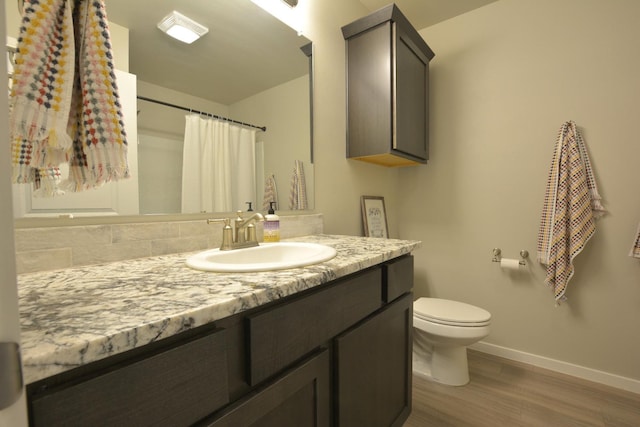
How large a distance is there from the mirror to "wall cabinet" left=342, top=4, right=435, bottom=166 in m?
0.36

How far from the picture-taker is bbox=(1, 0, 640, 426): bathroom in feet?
5.18

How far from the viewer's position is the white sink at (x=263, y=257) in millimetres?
723

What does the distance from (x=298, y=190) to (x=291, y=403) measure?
3.31 ft

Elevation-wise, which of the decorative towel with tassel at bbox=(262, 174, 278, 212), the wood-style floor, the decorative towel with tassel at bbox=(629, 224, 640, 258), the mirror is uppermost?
the mirror

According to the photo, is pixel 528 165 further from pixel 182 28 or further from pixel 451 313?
pixel 182 28

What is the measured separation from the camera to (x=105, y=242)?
0.84 metres

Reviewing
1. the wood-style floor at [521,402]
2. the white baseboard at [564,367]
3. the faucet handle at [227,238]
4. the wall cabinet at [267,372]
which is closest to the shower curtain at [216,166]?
the faucet handle at [227,238]

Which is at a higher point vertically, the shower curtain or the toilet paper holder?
the shower curtain

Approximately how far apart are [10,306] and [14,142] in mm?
488

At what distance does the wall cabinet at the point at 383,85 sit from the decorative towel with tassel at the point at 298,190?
431 millimetres

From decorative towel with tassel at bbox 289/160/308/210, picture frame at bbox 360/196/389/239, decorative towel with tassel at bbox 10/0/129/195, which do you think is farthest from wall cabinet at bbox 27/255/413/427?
picture frame at bbox 360/196/389/239

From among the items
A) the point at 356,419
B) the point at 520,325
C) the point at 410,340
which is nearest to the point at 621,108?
the point at 520,325

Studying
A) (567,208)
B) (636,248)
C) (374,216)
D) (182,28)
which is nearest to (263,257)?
(182,28)

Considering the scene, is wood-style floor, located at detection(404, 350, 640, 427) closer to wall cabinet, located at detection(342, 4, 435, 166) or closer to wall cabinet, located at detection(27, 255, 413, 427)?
wall cabinet, located at detection(27, 255, 413, 427)
